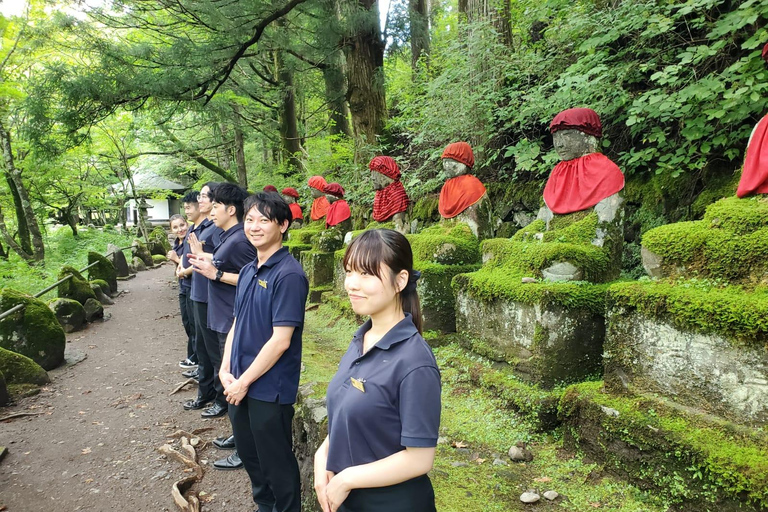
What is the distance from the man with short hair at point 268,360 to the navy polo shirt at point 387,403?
2.88 ft

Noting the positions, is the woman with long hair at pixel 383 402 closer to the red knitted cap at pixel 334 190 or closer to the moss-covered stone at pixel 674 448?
the moss-covered stone at pixel 674 448

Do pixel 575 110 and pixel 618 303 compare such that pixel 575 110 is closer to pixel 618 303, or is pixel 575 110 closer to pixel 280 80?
pixel 618 303

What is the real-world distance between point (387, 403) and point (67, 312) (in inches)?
331

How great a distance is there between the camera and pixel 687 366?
7.27ft

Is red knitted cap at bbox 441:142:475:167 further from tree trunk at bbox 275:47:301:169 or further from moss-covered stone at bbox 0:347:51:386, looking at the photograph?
tree trunk at bbox 275:47:301:169

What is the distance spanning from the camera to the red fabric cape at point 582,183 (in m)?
3.33

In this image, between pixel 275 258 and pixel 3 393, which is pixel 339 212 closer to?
pixel 3 393

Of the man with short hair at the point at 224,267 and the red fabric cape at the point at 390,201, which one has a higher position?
the red fabric cape at the point at 390,201

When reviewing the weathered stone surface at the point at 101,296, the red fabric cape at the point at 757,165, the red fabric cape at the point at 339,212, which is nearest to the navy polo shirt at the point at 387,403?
the red fabric cape at the point at 757,165

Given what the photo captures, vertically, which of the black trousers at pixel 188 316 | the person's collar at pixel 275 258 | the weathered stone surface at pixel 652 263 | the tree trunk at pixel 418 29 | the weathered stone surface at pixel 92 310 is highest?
the tree trunk at pixel 418 29

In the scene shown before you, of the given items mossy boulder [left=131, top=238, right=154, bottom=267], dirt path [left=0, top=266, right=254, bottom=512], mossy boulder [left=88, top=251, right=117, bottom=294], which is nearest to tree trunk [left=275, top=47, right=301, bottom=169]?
mossy boulder [left=88, top=251, right=117, bottom=294]

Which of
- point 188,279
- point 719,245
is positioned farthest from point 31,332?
point 719,245

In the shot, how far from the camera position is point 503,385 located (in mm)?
3252

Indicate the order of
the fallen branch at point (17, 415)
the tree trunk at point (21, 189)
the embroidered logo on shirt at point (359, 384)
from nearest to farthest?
the embroidered logo on shirt at point (359, 384) < the fallen branch at point (17, 415) < the tree trunk at point (21, 189)
